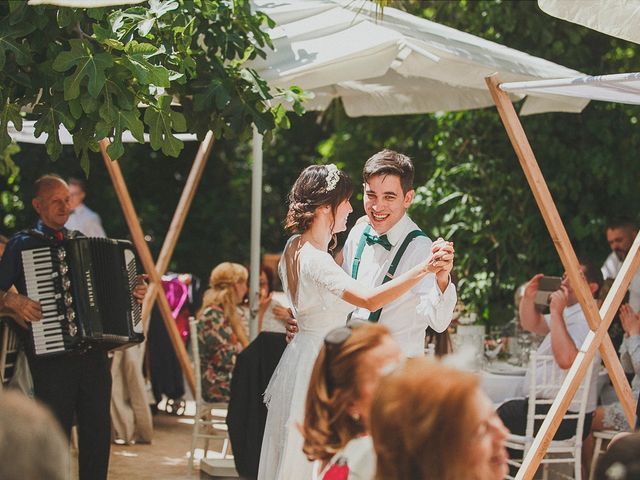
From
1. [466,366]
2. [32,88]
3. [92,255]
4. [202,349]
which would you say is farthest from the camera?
[202,349]

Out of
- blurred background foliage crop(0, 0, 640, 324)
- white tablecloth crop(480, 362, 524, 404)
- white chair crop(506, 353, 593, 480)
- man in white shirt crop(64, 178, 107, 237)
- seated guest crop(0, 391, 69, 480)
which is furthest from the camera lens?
man in white shirt crop(64, 178, 107, 237)

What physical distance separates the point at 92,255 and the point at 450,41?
7.94 ft

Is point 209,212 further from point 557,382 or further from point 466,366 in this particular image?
point 466,366

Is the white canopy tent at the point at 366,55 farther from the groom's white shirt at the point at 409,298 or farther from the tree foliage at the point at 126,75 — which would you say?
the groom's white shirt at the point at 409,298

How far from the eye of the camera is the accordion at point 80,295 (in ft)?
17.5

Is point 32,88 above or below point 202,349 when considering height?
above

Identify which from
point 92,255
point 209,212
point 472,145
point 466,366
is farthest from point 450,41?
point 209,212

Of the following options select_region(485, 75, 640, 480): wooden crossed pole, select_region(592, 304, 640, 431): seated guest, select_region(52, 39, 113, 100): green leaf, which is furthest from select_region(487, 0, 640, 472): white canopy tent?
select_region(52, 39, 113, 100): green leaf

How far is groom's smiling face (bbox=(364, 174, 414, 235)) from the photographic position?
434cm

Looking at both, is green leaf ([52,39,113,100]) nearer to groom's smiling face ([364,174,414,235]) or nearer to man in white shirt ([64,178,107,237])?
groom's smiling face ([364,174,414,235])

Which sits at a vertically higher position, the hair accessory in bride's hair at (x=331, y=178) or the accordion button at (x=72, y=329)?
the hair accessory in bride's hair at (x=331, y=178)

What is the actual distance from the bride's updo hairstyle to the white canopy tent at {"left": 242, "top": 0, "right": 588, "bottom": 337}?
1.46 m

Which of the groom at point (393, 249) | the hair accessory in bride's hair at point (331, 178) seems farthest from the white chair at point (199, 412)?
the hair accessory in bride's hair at point (331, 178)

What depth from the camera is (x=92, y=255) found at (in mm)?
5520
